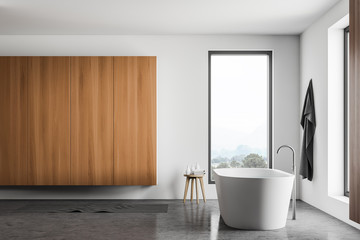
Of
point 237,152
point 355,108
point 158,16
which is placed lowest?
point 237,152

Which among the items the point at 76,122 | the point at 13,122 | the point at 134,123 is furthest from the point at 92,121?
the point at 13,122

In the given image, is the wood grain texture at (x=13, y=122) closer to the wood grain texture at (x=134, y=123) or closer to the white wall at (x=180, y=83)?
the white wall at (x=180, y=83)

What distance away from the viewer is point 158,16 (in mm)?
5031

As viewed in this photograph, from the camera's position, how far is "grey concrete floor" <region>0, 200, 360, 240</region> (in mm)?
3779

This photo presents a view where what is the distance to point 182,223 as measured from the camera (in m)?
4.29

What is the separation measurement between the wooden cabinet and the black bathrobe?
7.21ft

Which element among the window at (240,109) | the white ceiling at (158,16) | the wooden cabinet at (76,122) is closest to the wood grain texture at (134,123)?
the wooden cabinet at (76,122)

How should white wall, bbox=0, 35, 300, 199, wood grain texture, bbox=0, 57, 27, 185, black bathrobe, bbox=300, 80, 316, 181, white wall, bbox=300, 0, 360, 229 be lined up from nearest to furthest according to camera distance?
white wall, bbox=300, 0, 360, 229, black bathrobe, bbox=300, 80, 316, 181, wood grain texture, bbox=0, 57, 27, 185, white wall, bbox=0, 35, 300, 199

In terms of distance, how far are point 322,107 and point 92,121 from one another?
329 centimetres

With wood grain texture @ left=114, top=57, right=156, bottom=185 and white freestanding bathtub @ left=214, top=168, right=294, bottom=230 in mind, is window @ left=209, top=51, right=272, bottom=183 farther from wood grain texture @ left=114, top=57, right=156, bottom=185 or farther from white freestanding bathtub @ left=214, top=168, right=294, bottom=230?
white freestanding bathtub @ left=214, top=168, right=294, bottom=230

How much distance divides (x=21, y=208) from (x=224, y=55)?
3884 millimetres

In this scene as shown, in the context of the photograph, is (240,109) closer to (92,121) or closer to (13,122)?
(92,121)

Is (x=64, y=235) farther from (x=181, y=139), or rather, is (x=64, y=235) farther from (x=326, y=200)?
(x=326, y=200)

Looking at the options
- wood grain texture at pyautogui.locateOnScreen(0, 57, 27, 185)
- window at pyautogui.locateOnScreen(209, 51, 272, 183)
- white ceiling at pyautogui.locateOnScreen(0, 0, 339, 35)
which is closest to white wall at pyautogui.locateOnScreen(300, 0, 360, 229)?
white ceiling at pyautogui.locateOnScreen(0, 0, 339, 35)
